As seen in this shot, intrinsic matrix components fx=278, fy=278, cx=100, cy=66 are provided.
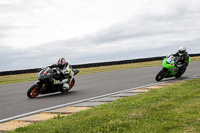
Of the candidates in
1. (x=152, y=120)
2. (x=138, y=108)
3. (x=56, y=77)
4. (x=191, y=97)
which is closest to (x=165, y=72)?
(x=56, y=77)

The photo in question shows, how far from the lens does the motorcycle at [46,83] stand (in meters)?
9.16

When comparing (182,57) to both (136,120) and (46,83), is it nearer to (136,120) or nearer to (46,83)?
(46,83)

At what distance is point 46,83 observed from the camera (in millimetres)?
9477

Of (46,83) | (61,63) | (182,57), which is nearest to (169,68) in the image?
(182,57)

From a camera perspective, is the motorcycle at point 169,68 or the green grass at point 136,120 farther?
the motorcycle at point 169,68

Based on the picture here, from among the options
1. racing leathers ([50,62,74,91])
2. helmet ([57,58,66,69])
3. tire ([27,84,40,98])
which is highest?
helmet ([57,58,66,69])

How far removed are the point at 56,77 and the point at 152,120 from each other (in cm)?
582

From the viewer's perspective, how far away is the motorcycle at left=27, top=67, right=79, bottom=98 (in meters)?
9.16

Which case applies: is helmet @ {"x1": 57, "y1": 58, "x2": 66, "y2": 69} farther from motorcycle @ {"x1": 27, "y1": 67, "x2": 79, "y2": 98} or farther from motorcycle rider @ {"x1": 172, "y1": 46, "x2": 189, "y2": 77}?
motorcycle rider @ {"x1": 172, "y1": 46, "x2": 189, "y2": 77}

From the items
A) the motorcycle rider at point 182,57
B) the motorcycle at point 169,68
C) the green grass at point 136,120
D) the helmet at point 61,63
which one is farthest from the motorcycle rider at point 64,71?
the motorcycle rider at point 182,57

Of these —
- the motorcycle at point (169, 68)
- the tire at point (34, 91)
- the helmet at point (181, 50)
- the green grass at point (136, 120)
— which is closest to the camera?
the green grass at point (136, 120)

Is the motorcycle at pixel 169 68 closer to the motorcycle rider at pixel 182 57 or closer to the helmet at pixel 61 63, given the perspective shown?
the motorcycle rider at pixel 182 57

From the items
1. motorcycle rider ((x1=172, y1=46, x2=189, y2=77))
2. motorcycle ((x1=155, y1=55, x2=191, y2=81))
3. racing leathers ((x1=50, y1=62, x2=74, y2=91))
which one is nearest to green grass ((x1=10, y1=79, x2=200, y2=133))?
racing leathers ((x1=50, y1=62, x2=74, y2=91))

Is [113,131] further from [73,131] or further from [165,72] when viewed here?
[165,72]
